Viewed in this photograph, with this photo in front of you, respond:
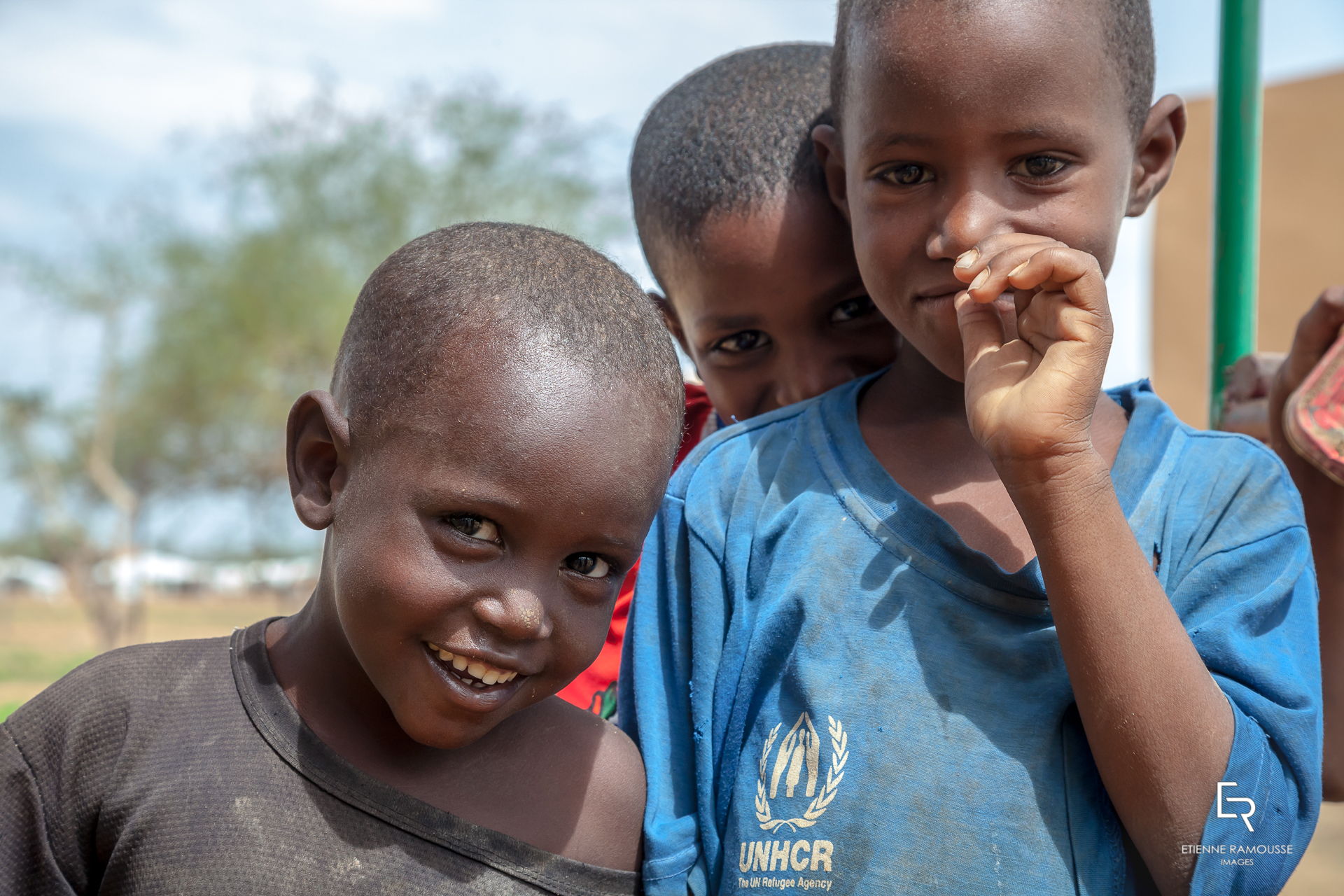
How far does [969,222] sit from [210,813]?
1243mm

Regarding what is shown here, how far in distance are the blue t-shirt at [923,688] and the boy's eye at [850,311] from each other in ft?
1.53

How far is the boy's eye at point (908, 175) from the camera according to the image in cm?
166

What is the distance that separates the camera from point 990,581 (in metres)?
1.54

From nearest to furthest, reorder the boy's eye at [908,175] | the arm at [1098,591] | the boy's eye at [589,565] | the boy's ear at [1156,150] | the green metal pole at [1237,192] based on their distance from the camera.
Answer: the arm at [1098,591] < the boy's eye at [589,565] < the boy's eye at [908,175] < the boy's ear at [1156,150] < the green metal pole at [1237,192]

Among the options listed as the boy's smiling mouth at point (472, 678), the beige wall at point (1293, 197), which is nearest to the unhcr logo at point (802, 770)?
the boy's smiling mouth at point (472, 678)

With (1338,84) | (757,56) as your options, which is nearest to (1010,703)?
(757,56)

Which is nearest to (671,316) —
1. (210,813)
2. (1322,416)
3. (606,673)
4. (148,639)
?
(606,673)

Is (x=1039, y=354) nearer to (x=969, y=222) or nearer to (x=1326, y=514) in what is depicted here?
(x=969, y=222)

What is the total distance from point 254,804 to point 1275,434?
72.5 inches

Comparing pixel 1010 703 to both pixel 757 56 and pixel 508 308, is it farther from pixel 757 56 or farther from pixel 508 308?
pixel 757 56

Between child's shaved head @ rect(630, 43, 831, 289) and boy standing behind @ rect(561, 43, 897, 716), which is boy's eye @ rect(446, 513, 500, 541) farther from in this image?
child's shaved head @ rect(630, 43, 831, 289)

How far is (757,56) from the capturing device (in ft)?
8.09

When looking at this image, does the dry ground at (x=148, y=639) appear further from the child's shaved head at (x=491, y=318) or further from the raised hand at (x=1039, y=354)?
the raised hand at (x=1039, y=354)

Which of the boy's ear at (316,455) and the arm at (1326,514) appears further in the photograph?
the arm at (1326,514)
